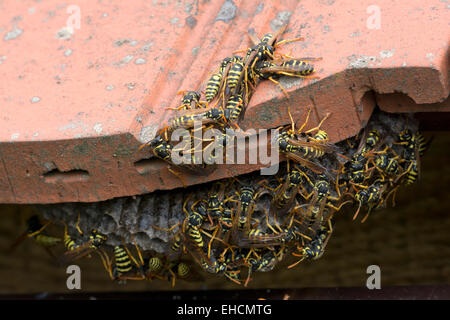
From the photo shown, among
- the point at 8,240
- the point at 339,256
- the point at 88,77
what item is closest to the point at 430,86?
the point at 88,77

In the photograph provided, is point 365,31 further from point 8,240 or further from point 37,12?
point 8,240

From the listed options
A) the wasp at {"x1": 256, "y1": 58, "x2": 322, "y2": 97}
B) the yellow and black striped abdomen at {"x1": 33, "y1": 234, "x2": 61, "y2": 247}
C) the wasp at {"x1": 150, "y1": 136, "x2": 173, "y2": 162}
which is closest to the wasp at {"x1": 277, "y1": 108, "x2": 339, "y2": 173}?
the wasp at {"x1": 256, "y1": 58, "x2": 322, "y2": 97}

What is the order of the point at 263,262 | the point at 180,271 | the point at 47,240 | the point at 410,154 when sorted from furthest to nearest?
the point at 47,240 → the point at 180,271 → the point at 410,154 → the point at 263,262

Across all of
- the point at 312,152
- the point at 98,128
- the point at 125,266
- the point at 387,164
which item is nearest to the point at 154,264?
the point at 125,266

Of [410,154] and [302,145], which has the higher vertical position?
[410,154]

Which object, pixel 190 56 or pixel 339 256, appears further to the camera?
pixel 339 256

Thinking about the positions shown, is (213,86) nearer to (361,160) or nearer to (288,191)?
(288,191)

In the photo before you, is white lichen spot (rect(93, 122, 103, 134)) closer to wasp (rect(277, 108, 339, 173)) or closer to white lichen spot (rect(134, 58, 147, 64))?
white lichen spot (rect(134, 58, 147, 64))

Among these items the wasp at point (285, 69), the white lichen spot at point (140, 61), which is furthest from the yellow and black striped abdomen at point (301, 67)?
the white lichen spot at point (140, 61)
